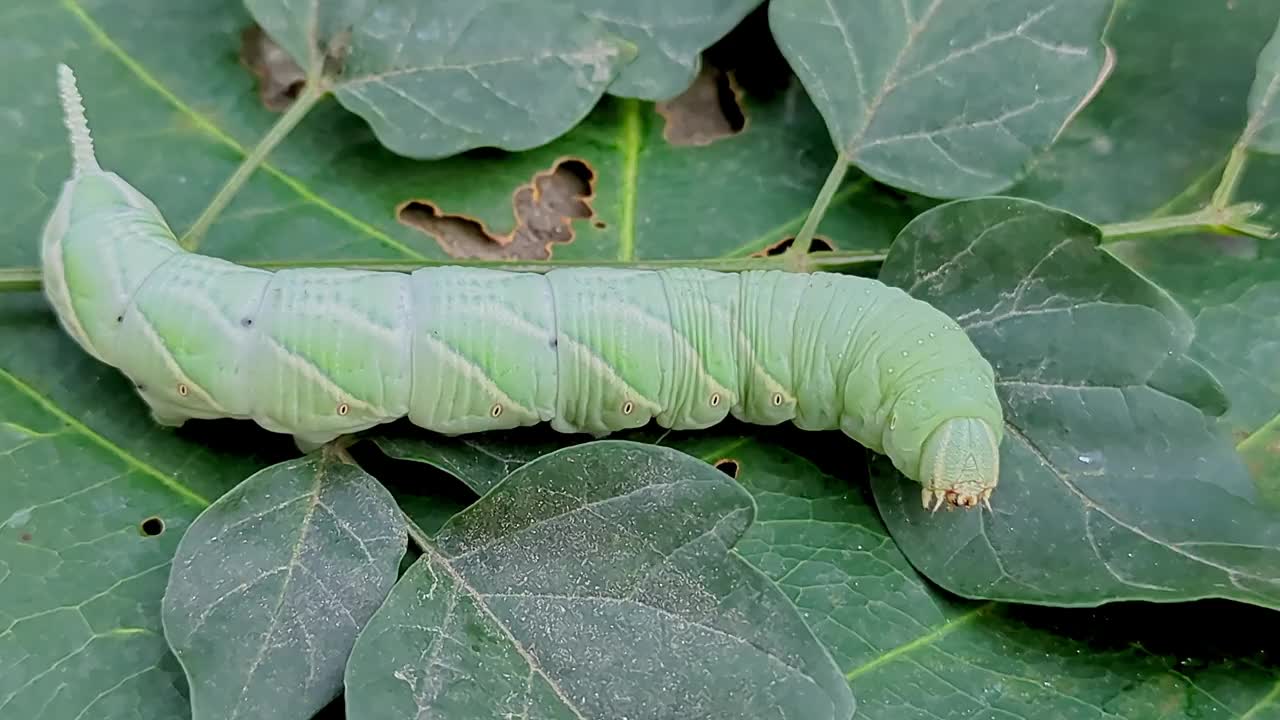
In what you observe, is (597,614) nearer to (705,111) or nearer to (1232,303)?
(705,111)

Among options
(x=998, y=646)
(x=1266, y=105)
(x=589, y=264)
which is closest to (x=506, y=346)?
(x=589, y=264)

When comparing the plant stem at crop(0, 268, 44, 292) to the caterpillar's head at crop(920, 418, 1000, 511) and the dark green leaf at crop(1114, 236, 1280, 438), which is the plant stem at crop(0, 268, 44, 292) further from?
the dark green leaf at crop(1114, 236, 1280, 438)

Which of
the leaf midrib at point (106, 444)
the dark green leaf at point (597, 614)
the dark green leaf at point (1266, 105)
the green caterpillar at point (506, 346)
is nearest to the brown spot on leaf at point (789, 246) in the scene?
A: the green caterpillar at point (506, 346)

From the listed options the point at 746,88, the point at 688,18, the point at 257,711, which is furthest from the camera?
the point at 746,88

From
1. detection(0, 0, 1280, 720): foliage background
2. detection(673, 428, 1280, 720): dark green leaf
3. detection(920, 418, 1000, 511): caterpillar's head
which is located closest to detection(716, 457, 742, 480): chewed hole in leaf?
detection(0, 0, 1280, 720): foliage background

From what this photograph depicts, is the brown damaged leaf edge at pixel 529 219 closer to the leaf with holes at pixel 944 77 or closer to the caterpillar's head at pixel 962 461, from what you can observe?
the leaf with holes at pixel 944 77

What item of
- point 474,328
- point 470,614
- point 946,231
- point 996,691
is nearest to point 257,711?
point 470,614

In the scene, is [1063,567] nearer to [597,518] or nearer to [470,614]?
[597,518]
